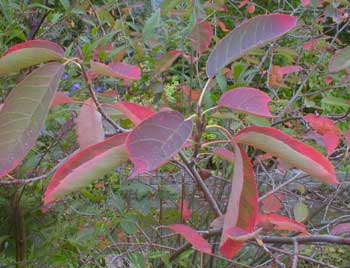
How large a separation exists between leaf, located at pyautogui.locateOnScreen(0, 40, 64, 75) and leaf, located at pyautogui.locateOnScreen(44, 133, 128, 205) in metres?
0.14

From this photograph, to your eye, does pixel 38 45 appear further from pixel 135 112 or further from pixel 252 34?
pixel 252 34

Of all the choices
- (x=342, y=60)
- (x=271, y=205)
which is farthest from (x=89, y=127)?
(x=271, y=205)

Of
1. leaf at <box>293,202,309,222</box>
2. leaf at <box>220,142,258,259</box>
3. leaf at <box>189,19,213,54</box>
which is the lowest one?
leaf at <box>293,202,309,222</box>

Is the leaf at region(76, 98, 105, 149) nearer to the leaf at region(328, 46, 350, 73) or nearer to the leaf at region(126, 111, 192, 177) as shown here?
the leaf at region(126, 111, 192, 177)

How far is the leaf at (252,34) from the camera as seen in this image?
75cm

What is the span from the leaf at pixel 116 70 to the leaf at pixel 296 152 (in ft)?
0.70

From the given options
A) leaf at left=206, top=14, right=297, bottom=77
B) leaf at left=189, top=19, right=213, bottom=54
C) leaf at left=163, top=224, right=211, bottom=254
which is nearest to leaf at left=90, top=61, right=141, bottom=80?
leaf at left=206, top=14, right=297, bottom=77

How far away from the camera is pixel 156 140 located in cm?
62

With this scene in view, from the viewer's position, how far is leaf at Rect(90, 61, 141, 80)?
78cm

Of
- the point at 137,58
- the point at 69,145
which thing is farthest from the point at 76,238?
the point at 137,58

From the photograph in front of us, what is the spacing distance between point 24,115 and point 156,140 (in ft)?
0.57

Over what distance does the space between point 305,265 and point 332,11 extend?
1407mm

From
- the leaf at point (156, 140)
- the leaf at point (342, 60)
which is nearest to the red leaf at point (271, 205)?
the leaf at point (342, 60)

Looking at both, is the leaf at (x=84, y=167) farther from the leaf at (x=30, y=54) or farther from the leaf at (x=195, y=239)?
the leaf at (x=195, y=239)
